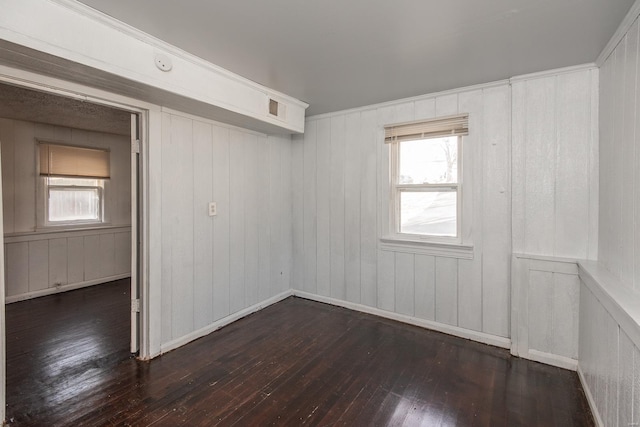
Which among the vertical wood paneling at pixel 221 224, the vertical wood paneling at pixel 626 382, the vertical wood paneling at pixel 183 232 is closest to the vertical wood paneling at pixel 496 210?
the vertical wood paneling at pixel 626 382

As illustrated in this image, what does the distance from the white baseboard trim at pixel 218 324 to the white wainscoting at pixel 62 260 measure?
9.08 ft

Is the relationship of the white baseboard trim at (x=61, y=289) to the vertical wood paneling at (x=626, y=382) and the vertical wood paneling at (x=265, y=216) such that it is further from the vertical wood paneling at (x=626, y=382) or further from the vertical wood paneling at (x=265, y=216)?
the vertical wood paneling at (x=626, y=382)

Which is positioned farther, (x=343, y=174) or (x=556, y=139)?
(x=343, y=174)

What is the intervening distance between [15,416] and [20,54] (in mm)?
2125

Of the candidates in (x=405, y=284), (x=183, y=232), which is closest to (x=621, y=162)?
(x=405, y=284)

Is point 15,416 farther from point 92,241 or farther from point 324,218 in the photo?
point 92,241

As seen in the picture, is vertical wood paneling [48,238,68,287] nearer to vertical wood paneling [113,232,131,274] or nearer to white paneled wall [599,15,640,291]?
vertical wood paneling [113,232,131,274]

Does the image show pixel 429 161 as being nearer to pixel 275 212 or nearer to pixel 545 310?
pixel 545 310

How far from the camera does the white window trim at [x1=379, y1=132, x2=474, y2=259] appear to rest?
2986 mm

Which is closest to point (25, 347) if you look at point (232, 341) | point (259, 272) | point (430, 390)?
point (232, 341)

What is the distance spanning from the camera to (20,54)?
166 centimetres

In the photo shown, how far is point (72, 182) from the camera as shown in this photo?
4.49m

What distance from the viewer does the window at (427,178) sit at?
3.04 m

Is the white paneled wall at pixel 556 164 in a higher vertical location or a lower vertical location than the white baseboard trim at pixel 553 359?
higher
